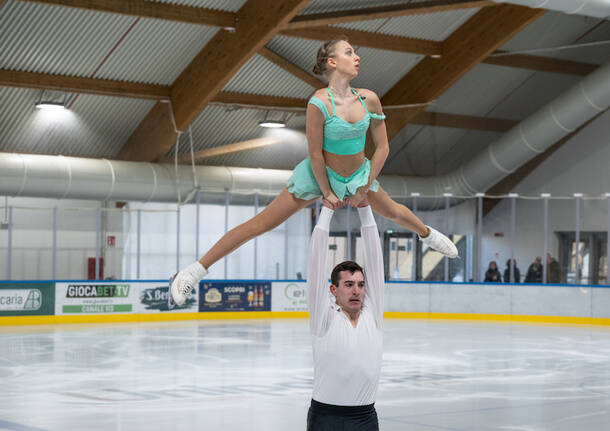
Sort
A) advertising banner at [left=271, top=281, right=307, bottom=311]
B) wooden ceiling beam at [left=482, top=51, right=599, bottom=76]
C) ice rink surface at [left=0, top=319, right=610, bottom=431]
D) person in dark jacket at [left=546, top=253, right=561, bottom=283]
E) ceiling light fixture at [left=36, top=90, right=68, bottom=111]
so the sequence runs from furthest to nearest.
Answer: wooden ceiling beam at [left=482, top=51, right=599, bottom=76]
advertising banner at [left=271, top=281, right=307, bottom=311]
person in dark jacket at [left=546, top=253, right=561, bottom=283]
ceiling light fixture at [left=36, top=90, right=68, bottom=111]
ice rink surface at [left=0, top=319, right=610, bottom=431]

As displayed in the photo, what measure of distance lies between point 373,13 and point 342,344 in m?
17.0

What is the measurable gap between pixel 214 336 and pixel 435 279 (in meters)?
8.19

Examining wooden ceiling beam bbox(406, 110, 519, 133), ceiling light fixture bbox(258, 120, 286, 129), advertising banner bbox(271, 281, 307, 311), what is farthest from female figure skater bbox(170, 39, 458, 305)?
wooden ceiling beam bbox(406, 110, 519, 133)

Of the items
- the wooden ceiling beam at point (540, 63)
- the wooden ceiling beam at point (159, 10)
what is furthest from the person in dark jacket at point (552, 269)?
the wooden ceiling beam at point (159, 10)

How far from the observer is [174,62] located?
23109mm

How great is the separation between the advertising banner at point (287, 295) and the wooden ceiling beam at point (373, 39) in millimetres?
6861

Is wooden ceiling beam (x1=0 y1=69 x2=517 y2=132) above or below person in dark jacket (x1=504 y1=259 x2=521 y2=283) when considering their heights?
above

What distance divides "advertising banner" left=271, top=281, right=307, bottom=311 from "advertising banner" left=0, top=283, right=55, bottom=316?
6140 mm

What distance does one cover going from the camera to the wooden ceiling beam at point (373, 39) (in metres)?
22.4

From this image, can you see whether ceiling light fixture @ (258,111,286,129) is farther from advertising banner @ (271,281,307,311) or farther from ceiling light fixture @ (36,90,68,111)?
ceiling light fixture @ (36,90,68,111)

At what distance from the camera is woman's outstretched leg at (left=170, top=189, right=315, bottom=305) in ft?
19.7

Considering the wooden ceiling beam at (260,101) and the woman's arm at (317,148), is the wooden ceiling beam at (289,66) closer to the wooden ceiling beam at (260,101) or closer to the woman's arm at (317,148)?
the wooden ceiling beam at (260,101)

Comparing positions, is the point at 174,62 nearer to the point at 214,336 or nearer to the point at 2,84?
the point at 2,84

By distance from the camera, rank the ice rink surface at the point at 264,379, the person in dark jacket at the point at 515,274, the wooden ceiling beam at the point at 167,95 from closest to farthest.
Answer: the ice rink surface at the point at 264,379 < the wooden ceiling beam at the point at 167,95 < the person in dark jacket at the point at 515,274
